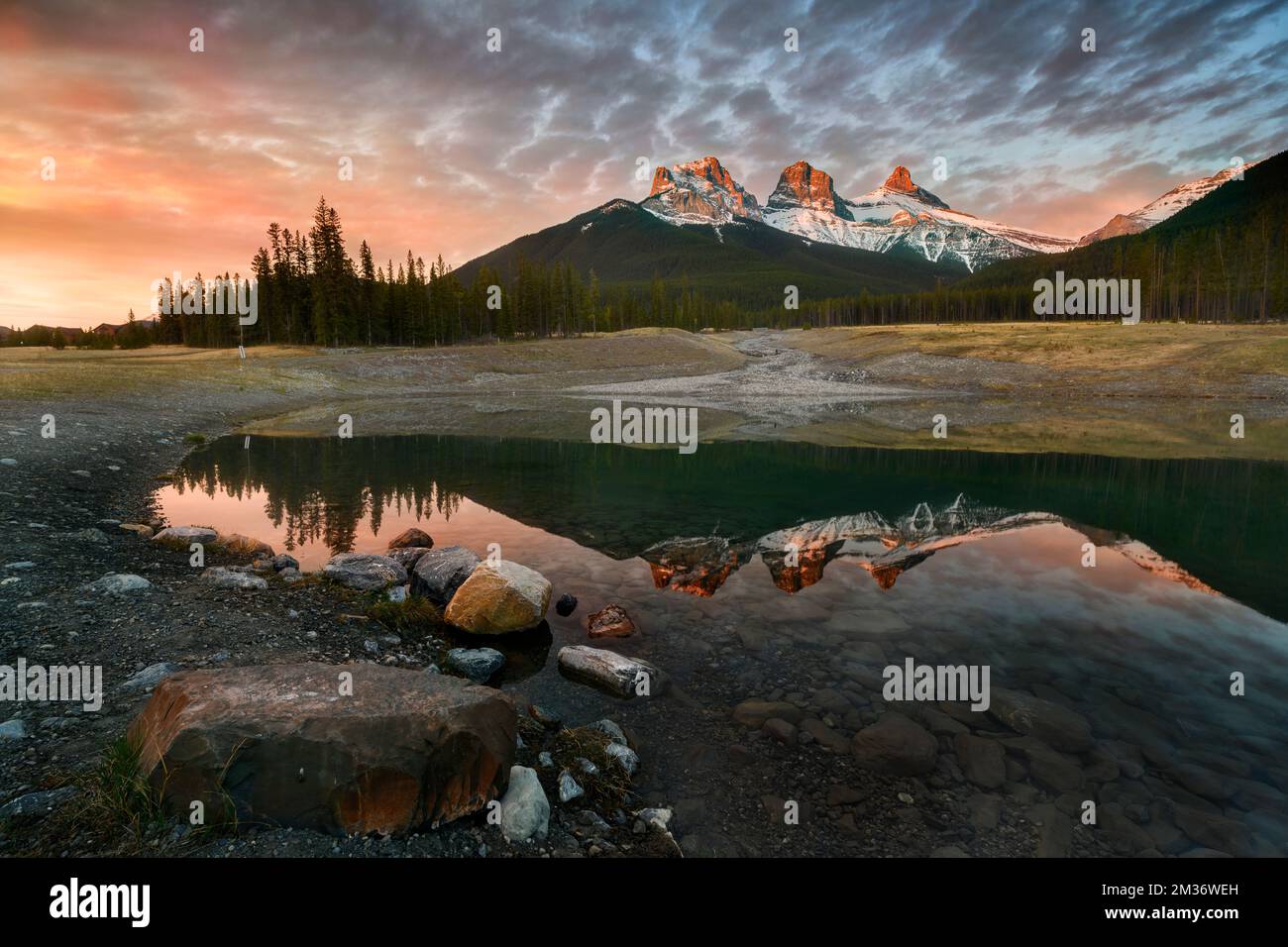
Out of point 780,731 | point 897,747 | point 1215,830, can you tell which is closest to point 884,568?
point 897,747

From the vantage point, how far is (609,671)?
8766 mm

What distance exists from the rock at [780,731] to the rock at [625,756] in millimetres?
1807

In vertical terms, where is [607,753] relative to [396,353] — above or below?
below

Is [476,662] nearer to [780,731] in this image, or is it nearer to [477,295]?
[780,731]

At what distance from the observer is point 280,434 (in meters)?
35.3

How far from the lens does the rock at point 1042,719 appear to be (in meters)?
7.54

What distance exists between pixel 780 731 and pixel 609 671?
2518 millimetres

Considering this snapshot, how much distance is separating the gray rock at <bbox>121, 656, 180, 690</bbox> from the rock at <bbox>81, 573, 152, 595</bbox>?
3.21 metres

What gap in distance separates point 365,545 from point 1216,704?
16516 millimetres

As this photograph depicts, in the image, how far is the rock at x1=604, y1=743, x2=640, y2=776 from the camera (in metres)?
6.79

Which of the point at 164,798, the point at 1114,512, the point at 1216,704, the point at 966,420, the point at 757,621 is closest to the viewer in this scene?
the point at 164,798

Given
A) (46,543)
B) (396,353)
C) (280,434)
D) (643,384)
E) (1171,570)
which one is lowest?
(1171,570)
